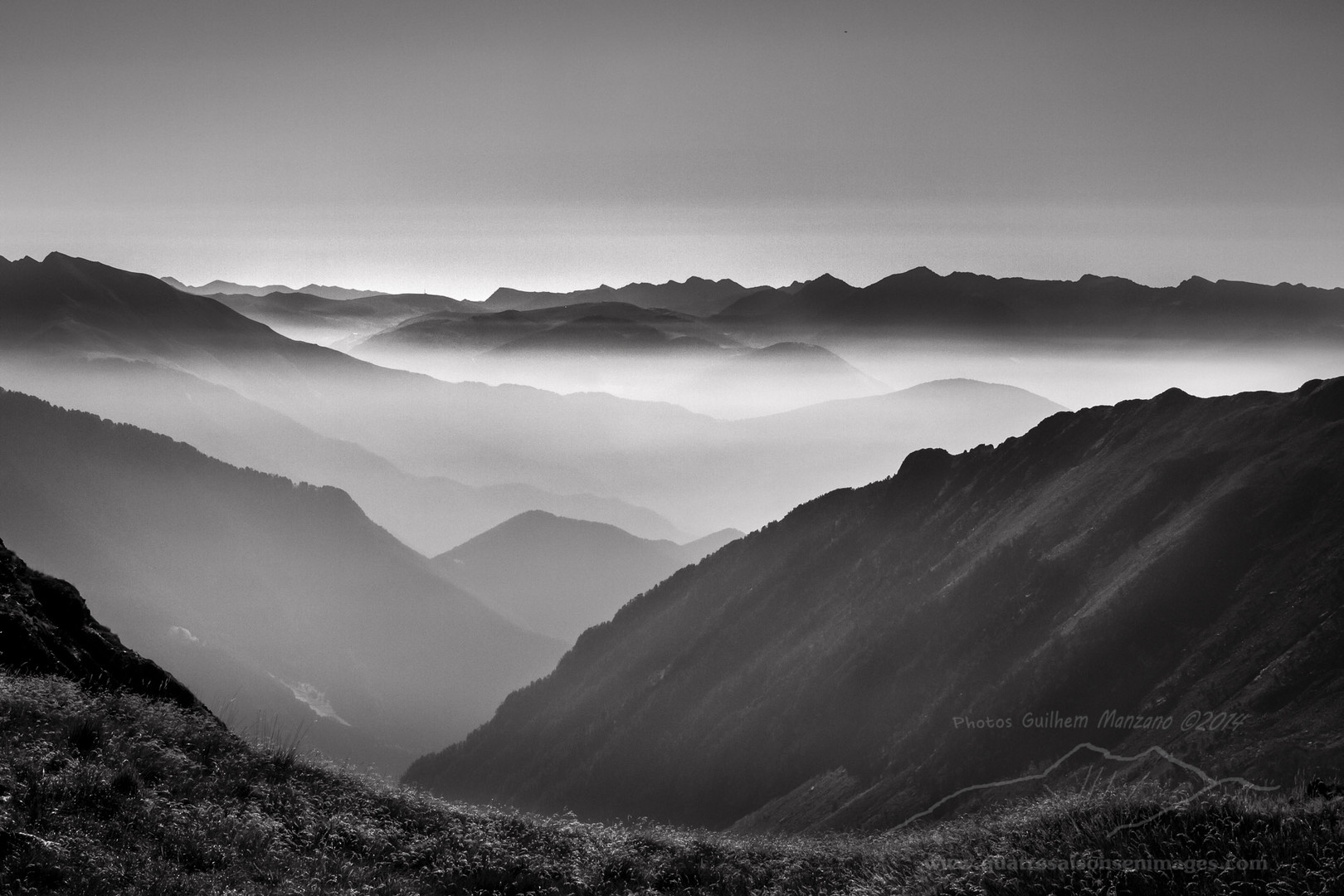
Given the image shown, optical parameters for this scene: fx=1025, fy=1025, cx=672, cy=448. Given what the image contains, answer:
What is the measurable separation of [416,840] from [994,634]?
84.9 m

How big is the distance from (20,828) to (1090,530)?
94094 mm

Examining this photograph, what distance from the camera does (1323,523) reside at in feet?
254

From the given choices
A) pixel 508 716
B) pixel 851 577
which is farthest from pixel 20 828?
pixel 508 716

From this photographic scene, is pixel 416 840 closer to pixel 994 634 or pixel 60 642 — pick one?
pixel 60 642

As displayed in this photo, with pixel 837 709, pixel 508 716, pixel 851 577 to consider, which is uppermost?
pixel 851 577

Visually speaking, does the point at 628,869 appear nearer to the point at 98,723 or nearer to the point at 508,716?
the point at 98,723

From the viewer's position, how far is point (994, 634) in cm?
9344

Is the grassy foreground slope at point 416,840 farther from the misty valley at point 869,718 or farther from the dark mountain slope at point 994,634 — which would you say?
the dark mountain slope at point 994,634

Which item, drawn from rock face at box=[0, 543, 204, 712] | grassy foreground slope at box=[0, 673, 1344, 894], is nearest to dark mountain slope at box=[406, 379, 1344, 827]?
grassy foreground slope at box=[0, 673, 1344, 894]

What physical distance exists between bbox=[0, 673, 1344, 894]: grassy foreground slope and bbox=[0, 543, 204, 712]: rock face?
7.02 ft

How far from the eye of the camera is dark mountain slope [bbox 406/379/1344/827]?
237ft

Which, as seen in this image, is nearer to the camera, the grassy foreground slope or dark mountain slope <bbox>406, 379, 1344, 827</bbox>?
the grassy foreground slope

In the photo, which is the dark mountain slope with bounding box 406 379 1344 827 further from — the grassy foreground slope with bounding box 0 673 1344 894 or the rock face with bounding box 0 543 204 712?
the rock face with bounding box 0 543 204 712

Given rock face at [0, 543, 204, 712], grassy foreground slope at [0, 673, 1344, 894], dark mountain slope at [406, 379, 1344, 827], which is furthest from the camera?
dark mountain slope at [406, 379, 1344, 827]
